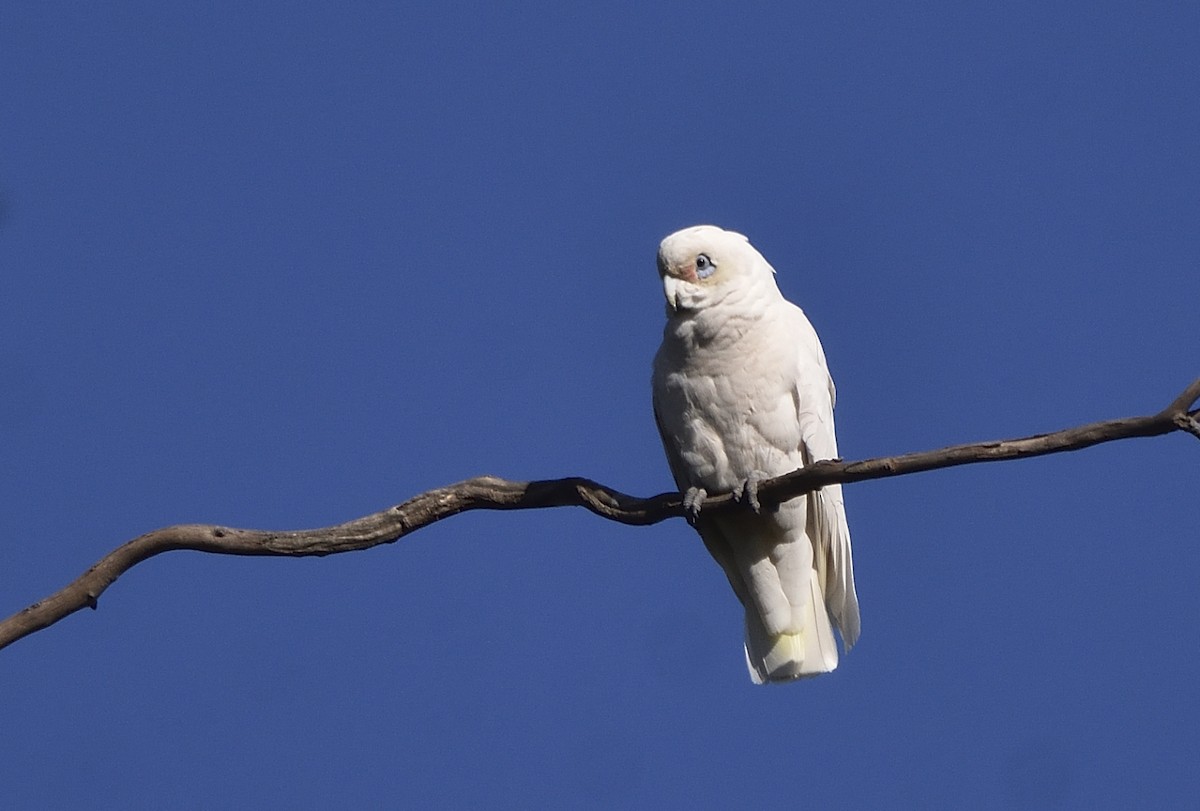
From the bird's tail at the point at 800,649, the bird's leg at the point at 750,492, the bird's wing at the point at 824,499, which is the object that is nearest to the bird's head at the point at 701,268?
the bird's wing at the point at 824,499

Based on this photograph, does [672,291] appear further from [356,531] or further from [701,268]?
[356,531]

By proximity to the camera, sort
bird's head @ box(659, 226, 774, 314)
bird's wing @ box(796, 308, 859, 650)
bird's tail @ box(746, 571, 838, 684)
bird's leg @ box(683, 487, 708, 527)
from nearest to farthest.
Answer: bird's leg @ box(683, 487, 708, 527), bird's head @ box(659, 226, 774, 314), bird's wing @ box(796, 308, 859, 650), bird's tail @ box(746, 571, 838, 684)

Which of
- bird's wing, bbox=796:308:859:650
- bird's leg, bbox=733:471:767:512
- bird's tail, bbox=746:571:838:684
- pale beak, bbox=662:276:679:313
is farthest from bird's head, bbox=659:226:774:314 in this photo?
bird's tail, bbox=746:571:838:684

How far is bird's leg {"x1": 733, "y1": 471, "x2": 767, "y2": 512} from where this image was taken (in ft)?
17.3

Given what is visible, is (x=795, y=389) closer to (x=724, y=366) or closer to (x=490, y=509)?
(x=724, y=366)

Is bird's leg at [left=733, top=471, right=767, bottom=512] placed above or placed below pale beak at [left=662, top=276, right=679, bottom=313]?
below

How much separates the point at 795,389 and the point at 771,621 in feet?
3.29

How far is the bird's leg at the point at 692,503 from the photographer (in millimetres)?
5223

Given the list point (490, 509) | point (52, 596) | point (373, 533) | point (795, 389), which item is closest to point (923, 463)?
point (795, 389)

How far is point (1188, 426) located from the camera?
3.89 metres

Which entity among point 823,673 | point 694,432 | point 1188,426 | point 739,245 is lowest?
point 823,673

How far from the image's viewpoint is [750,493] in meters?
5.28

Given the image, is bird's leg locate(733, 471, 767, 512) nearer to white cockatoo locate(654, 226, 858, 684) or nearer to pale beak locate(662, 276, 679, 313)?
white cockatoo locate(654, 226, 858, 684)

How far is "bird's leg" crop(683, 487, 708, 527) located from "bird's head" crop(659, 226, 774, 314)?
69 cm
